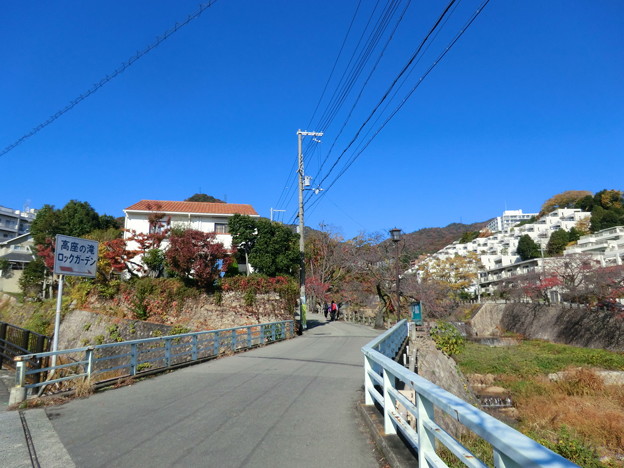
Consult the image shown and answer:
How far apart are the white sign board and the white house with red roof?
79.9 ft

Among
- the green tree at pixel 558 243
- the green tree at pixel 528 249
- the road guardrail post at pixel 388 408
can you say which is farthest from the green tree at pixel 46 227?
the green tree at pixel 528 249

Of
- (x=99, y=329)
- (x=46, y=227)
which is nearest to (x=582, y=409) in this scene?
(x=99, y=329)

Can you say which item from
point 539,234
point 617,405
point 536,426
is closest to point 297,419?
point 536,426

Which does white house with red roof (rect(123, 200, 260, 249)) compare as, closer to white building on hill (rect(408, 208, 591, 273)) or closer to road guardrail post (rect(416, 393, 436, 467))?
road guardrail post (rect(416, 393, 436, 467))

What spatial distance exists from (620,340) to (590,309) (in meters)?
5.10

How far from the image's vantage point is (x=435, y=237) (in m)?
151

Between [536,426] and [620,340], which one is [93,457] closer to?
[536,426]

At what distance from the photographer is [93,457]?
466 cm

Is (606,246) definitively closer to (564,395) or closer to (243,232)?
(564,395)

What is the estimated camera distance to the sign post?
887cm

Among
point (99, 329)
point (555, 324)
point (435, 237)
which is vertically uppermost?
point (435, 237)

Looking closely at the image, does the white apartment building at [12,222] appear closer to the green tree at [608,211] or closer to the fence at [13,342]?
the fence at [13,342]

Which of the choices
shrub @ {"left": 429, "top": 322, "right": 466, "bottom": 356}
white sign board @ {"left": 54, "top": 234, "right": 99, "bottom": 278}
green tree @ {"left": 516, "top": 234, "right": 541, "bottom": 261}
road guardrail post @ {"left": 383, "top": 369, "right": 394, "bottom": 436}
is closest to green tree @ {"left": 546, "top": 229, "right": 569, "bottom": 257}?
green tree @ {"left": 516, "top": 234, "right": 541, "bottom": 261}

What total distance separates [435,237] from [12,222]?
128 m
